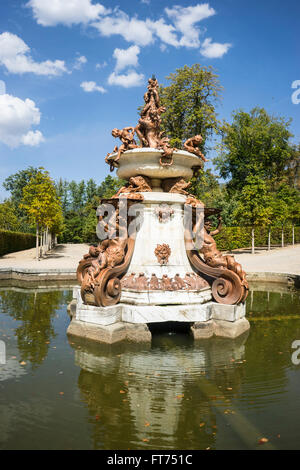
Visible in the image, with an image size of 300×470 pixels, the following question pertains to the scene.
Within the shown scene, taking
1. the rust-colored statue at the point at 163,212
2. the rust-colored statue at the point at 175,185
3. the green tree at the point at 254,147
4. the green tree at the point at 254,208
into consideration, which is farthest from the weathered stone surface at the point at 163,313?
the green tree at the point at 254,147

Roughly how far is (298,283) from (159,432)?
8892 mm

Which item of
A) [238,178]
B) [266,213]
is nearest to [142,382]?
[266,213]

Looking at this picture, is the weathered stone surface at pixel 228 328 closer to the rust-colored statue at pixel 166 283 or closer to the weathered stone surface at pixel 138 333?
the rust-colored statue at pixel 166 283

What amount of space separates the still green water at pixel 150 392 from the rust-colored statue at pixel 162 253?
1248mm

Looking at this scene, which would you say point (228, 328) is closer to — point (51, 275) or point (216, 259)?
point (216, 259)

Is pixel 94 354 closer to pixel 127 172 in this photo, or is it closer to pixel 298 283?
pixel 127 172

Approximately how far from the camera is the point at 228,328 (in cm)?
527

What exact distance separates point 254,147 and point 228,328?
39.6 meters

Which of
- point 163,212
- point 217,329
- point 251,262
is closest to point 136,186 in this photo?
point 163,212

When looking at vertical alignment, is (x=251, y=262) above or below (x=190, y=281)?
below

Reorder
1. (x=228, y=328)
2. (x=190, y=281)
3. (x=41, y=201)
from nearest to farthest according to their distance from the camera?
(x=228, y=328) → (x=190, y=281) → (x=41, y=201)

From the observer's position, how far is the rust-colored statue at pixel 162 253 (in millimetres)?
5781

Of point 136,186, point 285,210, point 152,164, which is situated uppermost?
point 285,210

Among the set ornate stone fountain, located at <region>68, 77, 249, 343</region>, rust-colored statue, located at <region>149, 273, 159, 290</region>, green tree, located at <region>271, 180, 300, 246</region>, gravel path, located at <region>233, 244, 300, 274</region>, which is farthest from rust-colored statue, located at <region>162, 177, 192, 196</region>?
green tree, located at <region>271, 180, 300, 246</region>
